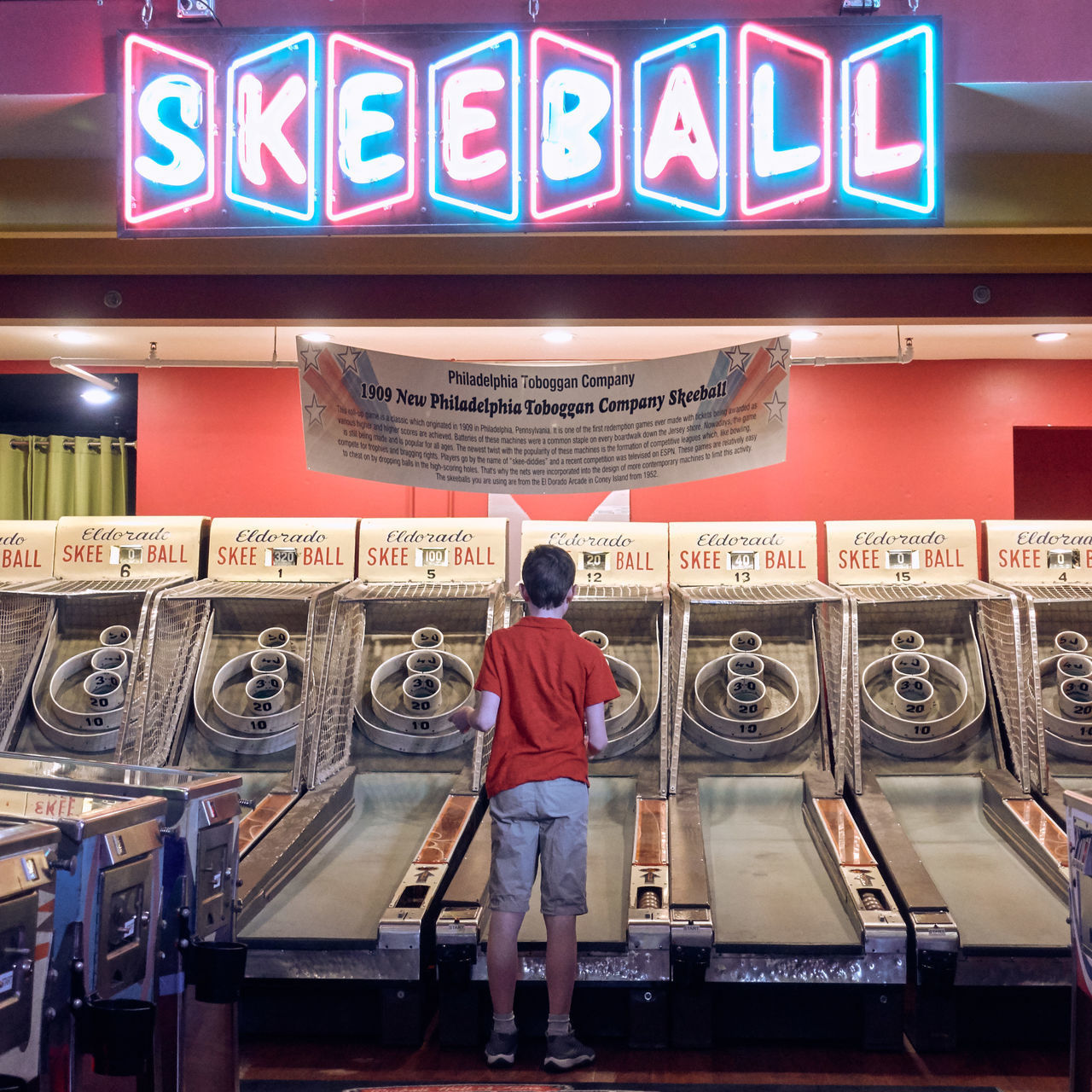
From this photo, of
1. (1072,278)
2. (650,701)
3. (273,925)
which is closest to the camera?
(273,925)

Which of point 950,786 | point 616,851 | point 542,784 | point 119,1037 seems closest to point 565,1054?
point 542,784

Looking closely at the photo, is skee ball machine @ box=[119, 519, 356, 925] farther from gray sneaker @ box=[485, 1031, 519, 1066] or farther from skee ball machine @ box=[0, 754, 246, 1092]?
skee ball machine @ box=[0, 754, 246, 1092]

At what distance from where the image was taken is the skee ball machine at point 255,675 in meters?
3.68

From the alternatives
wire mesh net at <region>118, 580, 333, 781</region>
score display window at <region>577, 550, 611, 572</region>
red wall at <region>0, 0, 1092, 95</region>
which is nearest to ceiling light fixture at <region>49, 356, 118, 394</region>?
wire mesh net at <region>118, 580, 333, 781</region>

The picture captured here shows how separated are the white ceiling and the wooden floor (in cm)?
361

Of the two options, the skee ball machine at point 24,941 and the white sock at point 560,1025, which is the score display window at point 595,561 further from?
the skee ball machine at point 24,941

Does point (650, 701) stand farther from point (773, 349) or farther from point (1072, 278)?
point (1072, 278)

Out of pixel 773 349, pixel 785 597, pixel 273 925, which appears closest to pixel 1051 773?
pixel 785 597

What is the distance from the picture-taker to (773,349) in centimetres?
393

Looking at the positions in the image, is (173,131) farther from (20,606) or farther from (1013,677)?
(1013,677)

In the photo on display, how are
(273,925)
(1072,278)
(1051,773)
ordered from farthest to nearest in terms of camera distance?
(1072,278) < (1051,773) < (273,925)

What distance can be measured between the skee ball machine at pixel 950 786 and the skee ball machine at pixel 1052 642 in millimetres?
70

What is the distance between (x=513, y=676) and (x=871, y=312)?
2.66 m

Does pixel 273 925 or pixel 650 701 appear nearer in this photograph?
pixel 273 925
